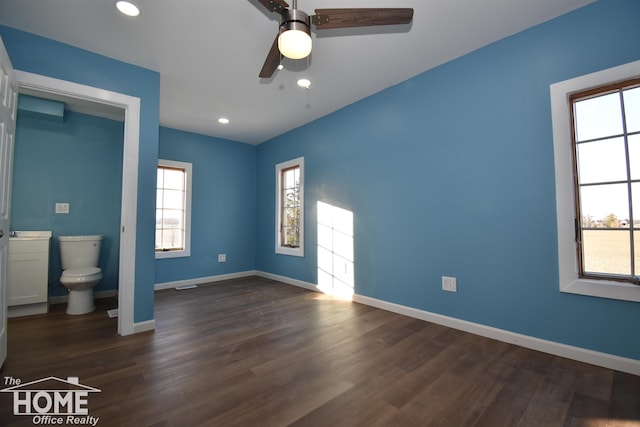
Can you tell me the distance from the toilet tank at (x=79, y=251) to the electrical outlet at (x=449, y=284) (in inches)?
164

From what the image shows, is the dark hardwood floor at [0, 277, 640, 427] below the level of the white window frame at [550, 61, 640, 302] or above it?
below

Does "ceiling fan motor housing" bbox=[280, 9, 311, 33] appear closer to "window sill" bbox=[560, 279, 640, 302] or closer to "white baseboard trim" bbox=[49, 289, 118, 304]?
"window sill" bbox=[560, 279, 640, 302]

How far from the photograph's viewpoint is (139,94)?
2.69m

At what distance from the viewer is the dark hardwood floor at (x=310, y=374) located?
1437 millimetres

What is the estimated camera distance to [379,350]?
218cm

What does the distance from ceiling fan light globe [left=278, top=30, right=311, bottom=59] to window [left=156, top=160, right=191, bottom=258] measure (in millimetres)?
3631

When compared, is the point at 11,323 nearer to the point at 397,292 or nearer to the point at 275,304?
the point at 275,304

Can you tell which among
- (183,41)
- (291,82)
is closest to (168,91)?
(183,41)

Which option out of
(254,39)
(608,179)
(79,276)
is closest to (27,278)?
(79,276)

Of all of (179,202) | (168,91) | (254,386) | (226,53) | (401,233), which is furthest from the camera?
(179,202)

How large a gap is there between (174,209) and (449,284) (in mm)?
4209

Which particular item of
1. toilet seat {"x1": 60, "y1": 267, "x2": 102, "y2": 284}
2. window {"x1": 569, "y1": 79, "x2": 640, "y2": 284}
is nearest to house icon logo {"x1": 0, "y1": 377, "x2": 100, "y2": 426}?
toilet seat {"x1": 60, "y1": 267, "x2": 102, "y2": 284}

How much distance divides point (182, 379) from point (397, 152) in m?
2.84

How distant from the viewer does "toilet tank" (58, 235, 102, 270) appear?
332 cm
